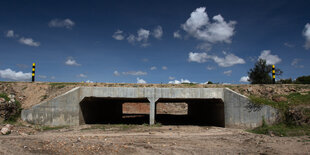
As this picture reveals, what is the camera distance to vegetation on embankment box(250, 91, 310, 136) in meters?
13.8

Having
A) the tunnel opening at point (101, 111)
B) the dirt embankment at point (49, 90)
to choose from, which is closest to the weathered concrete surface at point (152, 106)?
the tunnel opening at point (101, 111)

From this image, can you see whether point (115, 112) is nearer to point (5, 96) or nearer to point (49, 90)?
point (49, 90)

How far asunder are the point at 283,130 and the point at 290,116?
1.77 meters

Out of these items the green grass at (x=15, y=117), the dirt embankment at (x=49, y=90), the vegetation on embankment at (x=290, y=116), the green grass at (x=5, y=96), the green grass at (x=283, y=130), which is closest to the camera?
the green grass at (x=283, y=130)

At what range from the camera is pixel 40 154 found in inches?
336

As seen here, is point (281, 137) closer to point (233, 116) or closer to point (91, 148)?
point (233, 116)

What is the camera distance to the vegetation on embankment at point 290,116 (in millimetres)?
13836

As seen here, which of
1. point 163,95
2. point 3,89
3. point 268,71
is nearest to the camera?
point 163,95

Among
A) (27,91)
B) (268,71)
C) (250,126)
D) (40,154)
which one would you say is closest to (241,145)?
(250,126)

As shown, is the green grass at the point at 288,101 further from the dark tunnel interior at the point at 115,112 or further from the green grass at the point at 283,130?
the dark tunnel interior at the point at 115,112

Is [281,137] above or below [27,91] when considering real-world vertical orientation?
below

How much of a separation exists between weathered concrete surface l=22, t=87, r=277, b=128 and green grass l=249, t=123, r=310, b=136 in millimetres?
663

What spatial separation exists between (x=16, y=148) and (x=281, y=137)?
1360cm

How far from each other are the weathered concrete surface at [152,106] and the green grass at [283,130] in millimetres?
663
